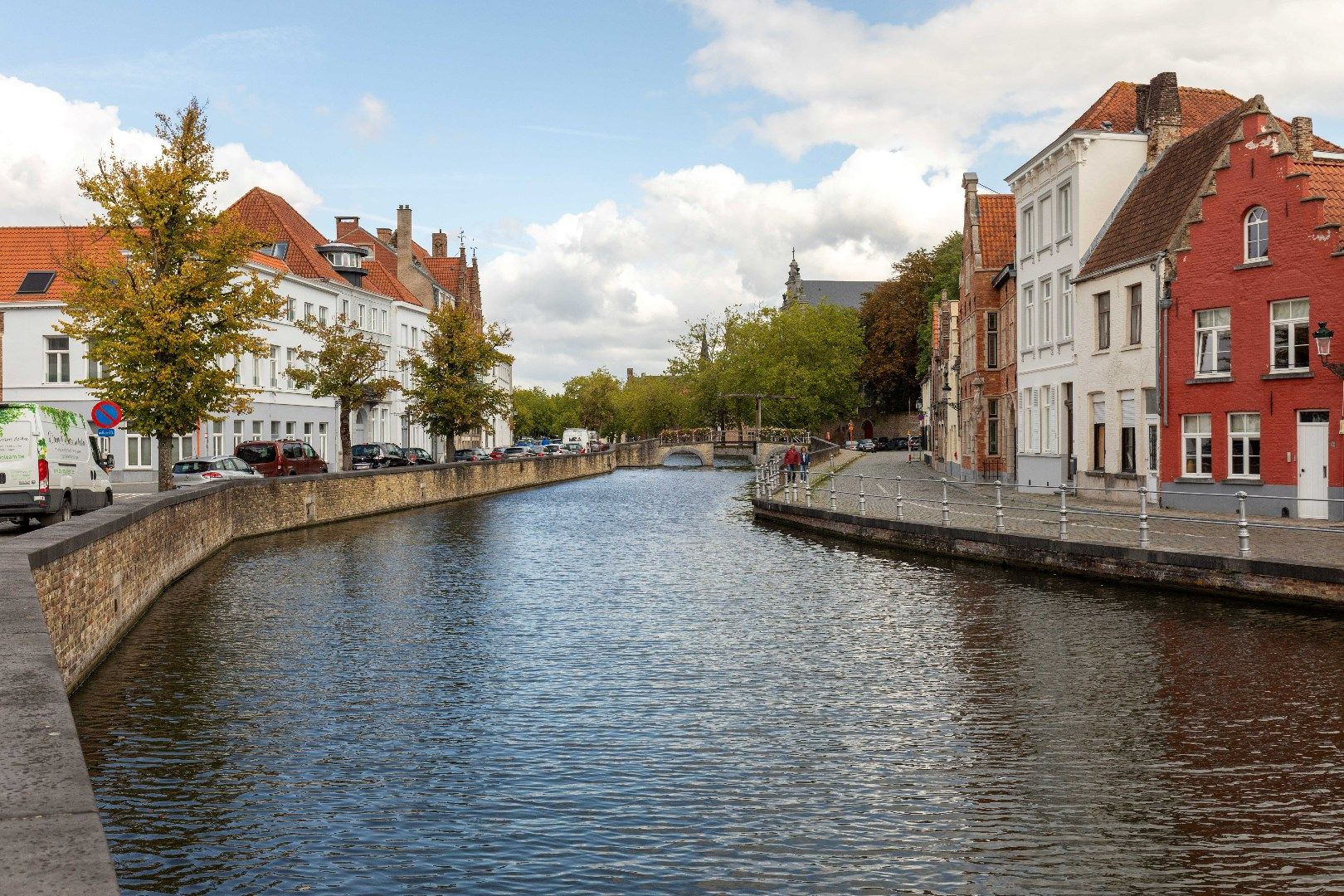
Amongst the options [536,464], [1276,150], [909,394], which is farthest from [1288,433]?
[909,394]

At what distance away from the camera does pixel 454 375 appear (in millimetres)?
63562

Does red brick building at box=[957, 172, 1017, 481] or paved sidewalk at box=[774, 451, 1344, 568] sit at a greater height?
red brick building at box=[957, 172, 1017, 481]

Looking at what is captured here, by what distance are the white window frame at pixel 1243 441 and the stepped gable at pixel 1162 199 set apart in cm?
465

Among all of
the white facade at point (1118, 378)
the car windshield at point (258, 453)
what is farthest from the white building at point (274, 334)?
the white facade at point (1118, 378)

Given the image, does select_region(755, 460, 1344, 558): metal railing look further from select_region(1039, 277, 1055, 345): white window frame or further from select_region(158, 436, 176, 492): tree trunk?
select_region(158, 436, 176, 492): tree trunk

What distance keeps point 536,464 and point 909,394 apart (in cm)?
5768

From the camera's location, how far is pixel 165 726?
11000 mm

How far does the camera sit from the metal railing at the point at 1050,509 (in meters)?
20.5

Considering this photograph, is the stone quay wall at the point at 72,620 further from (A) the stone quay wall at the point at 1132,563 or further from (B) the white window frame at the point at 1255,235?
(B) the white window frame at the point at 1255,235

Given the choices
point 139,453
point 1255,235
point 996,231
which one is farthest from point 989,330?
point 139,453

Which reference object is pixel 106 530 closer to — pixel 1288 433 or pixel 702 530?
pixel 702 530

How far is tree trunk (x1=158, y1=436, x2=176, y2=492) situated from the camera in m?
32.5

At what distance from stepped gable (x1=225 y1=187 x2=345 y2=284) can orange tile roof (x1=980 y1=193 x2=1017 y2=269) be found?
33.5 metres

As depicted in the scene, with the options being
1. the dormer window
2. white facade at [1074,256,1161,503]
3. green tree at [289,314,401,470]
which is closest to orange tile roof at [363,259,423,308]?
green tree at [289,314,401,470]
